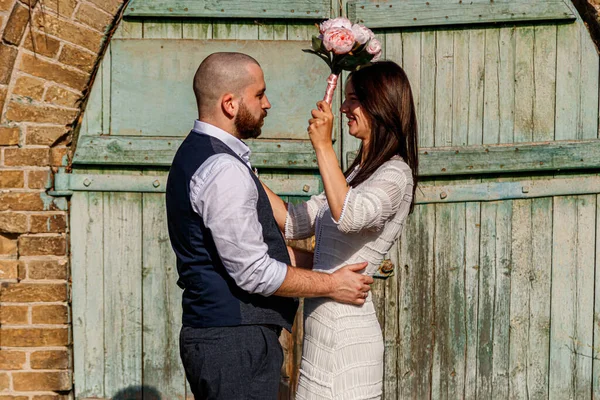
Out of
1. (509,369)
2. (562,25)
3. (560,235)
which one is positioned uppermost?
(562,25)

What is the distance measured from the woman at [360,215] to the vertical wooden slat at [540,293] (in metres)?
1.54

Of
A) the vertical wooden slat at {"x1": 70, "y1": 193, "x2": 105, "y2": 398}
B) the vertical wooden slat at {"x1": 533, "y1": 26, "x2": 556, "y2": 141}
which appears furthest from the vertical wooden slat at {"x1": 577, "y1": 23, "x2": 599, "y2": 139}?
the vertical wooden slat at {"x1": 70, "y1": 193, "x2": 105, "y2": 398}

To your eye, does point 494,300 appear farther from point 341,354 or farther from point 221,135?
point 221,135

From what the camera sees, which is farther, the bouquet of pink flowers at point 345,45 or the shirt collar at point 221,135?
the bouquet of pink flowers at point 345,45

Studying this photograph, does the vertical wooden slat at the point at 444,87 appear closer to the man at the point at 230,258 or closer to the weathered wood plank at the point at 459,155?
the weathered wood plank at the point at 459,155

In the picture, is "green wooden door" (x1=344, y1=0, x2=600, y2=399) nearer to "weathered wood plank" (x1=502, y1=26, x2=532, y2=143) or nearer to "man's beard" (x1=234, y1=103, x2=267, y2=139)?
"weathered wood plank" (x1=502, y1=26, x2=532, y2=143)

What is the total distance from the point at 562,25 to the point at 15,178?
3064 mm

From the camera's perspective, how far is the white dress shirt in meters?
2.73

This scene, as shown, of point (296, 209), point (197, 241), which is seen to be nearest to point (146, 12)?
point (296, 209)

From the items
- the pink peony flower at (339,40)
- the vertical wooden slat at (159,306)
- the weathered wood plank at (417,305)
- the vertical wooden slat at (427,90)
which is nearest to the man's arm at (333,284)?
the pink peony flower at (339,40)

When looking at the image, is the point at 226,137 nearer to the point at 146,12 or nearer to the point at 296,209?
the point at 296,209

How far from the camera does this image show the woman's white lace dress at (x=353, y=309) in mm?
2898

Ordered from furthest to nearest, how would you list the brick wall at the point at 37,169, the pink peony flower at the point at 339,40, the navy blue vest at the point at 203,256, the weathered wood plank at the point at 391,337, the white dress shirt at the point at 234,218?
the weathered wood plank at the point at 391,337
the brick wall at the point at 37,169
the pink peony flower at the point at 339,40
the navy blue vest at the point at 203,256
the white dress shirt at the point at 234,218

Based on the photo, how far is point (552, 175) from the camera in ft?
14.5
